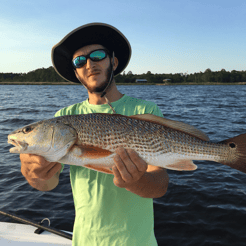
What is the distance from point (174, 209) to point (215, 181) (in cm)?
290

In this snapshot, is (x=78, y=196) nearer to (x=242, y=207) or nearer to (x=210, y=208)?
(x=210, y=208)

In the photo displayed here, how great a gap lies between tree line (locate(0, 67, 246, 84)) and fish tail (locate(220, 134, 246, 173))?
139634 mm

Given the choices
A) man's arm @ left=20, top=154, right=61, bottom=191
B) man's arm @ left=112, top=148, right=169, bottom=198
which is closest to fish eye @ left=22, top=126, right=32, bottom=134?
man's arm @ left=20, top=154, right=61, bottom=191

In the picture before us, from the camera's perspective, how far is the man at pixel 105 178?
2373 millimetres

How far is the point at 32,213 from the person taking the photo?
7344 millimetres

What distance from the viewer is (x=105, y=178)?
2688 millimetres

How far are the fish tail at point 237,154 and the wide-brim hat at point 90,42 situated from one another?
7.15 ft

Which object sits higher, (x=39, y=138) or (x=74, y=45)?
(x=74, y=45)

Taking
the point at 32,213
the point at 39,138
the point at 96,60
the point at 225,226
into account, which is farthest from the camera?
the point at 32,213

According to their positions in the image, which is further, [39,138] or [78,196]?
[78,196]

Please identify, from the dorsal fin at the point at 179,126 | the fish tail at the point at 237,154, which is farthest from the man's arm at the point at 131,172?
the fish tail at the point at 237,154

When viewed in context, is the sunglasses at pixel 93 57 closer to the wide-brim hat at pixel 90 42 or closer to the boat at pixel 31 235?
the wide-brim hat at pixel 90 42

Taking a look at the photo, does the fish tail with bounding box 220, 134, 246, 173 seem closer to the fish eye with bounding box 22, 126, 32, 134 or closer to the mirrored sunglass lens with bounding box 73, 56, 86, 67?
the mirrored sunglass lens with bounding box 73, 56, 86, 67

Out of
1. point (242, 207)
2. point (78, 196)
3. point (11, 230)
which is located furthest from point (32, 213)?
point (242, 207)
